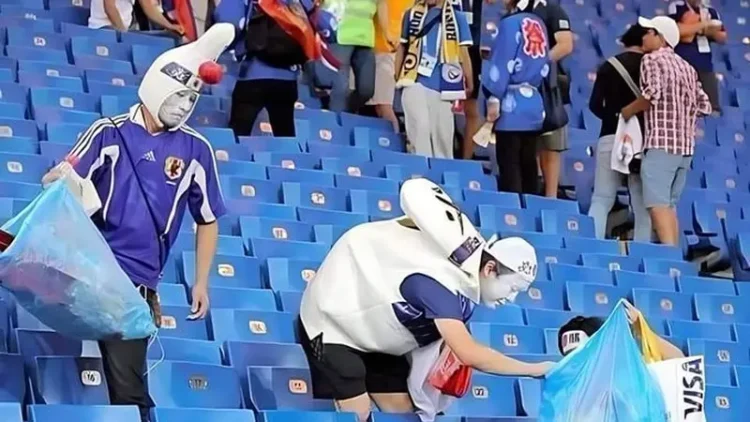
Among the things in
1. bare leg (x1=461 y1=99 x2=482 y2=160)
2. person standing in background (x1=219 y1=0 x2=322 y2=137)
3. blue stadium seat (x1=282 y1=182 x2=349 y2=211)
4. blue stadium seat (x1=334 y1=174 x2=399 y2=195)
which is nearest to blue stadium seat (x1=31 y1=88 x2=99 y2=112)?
person standing in background (x1=219 y1=0 x2=322 y2=137)

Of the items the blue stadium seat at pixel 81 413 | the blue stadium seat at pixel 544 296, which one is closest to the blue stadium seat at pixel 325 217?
the blue stadium seat at pixel 544 296

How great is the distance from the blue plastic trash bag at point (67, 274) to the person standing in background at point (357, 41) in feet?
11.4

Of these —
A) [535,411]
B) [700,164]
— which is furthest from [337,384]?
[700,164]

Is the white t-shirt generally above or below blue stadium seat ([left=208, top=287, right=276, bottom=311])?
above

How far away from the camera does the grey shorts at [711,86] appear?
7761 mm

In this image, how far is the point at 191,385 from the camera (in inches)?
155

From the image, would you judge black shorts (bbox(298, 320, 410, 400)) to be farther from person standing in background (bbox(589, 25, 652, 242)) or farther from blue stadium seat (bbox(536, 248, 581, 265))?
person standing in background (bbox(589, 25, 652, 242))

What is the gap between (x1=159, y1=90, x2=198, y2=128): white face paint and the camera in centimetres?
380

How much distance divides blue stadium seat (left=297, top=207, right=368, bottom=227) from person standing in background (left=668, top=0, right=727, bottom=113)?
105 inches

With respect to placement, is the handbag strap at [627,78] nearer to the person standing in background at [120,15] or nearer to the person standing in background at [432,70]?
the person standing in background at [432,70]

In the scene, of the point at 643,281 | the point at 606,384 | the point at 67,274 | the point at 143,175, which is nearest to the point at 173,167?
the point at 143,175

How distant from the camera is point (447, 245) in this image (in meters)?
3.83

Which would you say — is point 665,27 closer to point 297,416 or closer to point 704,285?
point 704,285

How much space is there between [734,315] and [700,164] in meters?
1.87
